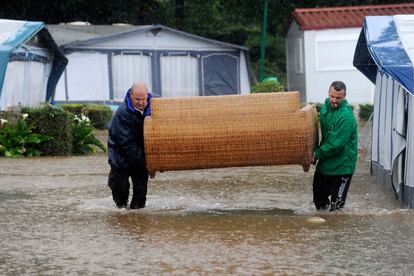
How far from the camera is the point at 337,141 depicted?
394 inches

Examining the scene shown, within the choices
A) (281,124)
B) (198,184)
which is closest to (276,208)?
(281,124)

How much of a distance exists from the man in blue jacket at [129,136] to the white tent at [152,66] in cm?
2123

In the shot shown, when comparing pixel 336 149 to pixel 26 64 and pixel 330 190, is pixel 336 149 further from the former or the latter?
pixel 26 64

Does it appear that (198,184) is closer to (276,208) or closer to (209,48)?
(276,208)

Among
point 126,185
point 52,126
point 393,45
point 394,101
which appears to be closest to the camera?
point 126,185

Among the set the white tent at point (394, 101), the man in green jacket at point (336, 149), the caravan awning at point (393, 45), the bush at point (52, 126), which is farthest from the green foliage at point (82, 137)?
the man in green jacket at point (336, 149)

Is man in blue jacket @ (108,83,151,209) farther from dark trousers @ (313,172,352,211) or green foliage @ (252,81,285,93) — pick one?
green foliage @ (252,81,285,93)

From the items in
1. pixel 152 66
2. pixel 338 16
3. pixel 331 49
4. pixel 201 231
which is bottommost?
pixel 201 231

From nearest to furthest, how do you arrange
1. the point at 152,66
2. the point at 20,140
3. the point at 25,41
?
the point at 20,140 → the point at 25,41 → the point at 152,66

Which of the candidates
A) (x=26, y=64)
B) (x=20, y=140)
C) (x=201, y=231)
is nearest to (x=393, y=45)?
(x=201, y=231)

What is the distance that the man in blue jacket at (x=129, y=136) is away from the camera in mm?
9977

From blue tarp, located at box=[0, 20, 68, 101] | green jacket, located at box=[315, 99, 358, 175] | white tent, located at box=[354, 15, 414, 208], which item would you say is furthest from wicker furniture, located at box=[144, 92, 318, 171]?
blue tarp, located at box=[0, 20, 68, 101]

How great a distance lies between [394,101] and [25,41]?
11403mm

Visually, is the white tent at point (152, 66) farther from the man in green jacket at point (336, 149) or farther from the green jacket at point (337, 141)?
the green jacket at point (337, 141)
